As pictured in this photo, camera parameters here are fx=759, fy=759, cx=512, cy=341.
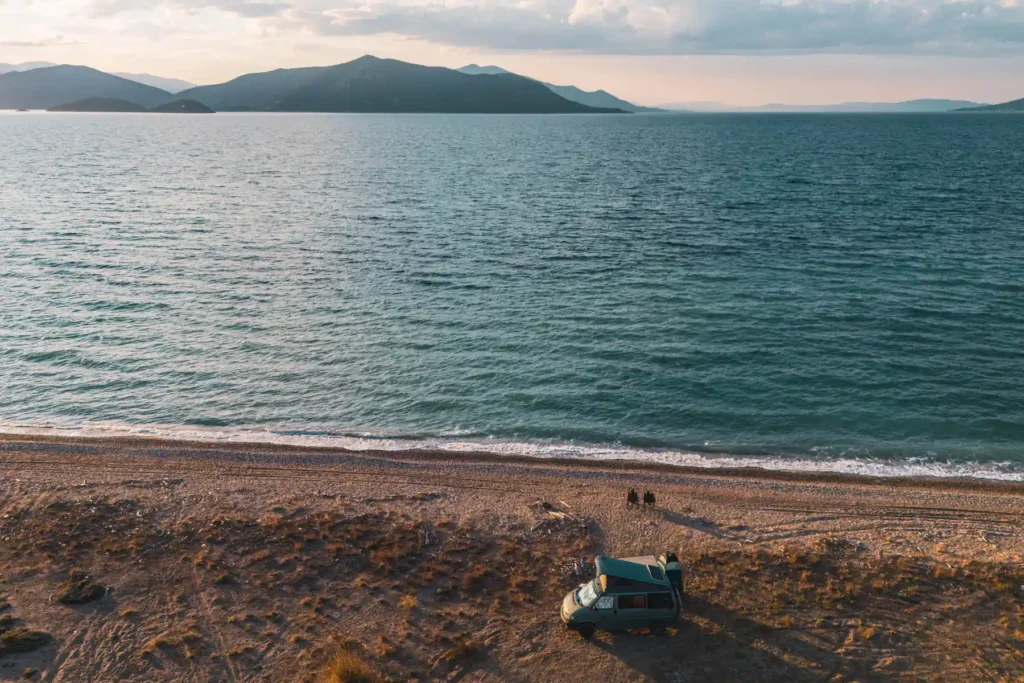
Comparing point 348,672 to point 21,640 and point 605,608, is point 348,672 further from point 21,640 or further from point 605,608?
point 21,640

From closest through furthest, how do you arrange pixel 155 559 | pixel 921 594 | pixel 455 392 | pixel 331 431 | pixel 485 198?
pixel 921 594 < pixel 155 559 < pixel 331 431 < pixel 455 392 < pixel 485 198

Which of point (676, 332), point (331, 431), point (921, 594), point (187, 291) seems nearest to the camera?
point (921, 594)

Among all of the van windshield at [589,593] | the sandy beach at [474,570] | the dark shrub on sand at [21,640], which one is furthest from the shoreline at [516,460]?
the dark shrub on sand at [21,640]

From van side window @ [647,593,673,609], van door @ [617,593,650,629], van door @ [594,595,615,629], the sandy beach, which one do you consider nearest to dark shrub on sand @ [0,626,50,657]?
the sandy beach

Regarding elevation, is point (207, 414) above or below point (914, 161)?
below

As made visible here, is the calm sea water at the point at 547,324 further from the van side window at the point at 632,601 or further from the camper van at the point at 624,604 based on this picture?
the van side window at the point at 632,601

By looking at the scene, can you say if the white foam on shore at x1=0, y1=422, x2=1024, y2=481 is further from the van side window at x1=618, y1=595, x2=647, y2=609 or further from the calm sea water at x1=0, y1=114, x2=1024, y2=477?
the van side window at x1=618, y1=595, x2=647, y2=609

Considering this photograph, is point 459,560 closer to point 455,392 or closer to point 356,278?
point 455,392

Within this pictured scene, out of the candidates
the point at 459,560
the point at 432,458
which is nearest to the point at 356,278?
the point at 432,458
